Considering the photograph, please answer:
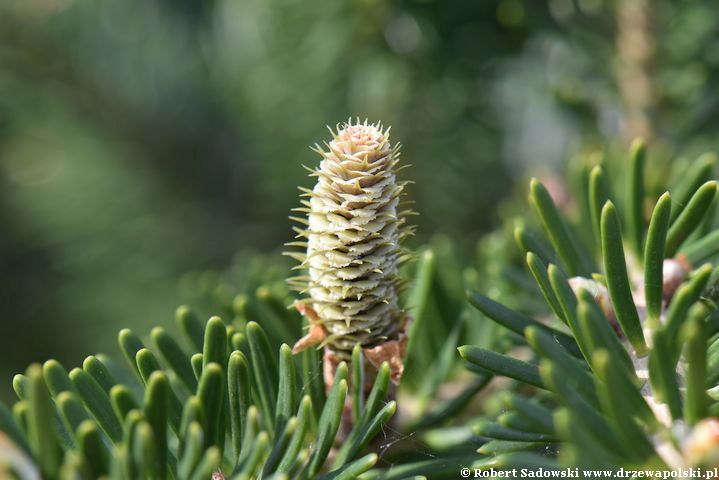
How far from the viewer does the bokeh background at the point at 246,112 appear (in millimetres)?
997

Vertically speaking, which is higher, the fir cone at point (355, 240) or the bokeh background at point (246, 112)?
the bokeh background at point (246, 112)

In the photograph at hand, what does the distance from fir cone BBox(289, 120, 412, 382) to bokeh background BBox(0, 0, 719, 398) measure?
1.68ft

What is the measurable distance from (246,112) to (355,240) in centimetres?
78

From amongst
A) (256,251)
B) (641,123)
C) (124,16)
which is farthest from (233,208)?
(641,123)

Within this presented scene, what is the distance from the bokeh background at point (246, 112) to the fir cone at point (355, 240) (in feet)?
1.68

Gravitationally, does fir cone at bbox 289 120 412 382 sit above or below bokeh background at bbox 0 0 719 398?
below

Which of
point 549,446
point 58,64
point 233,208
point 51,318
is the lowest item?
point 549,446

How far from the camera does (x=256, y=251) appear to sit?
1.22 m

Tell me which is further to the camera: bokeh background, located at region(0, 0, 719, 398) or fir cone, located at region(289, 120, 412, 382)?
bokeh background, located at region(0, 0, 719, 398)

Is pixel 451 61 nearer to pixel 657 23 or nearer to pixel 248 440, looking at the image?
pixel 657 23

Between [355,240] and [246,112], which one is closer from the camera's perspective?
[355,240]

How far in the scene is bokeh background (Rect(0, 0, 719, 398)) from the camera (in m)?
1.00

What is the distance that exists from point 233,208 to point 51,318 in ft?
1.38

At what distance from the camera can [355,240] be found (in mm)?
461
